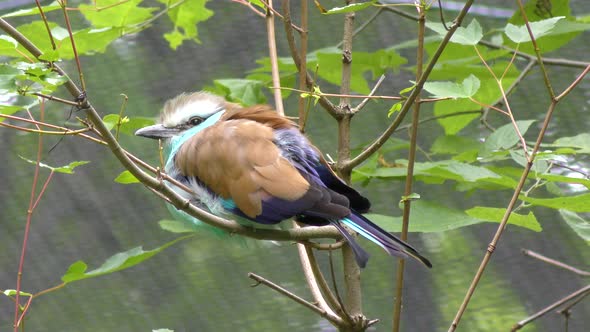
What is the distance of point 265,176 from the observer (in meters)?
1.30

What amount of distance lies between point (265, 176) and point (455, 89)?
0.30 meters

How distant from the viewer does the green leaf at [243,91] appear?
162cm

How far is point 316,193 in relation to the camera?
4.09 ft

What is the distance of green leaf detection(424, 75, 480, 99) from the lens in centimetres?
121

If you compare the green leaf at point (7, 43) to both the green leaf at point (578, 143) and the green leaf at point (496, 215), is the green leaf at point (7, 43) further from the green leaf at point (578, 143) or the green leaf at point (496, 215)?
the green leaf at point (578, 143)

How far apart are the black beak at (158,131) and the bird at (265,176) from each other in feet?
0.26

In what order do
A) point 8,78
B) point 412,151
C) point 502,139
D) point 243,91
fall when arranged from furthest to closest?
1. point 243,91
2. point 502,139
3. point 412,151
4. point 8,78

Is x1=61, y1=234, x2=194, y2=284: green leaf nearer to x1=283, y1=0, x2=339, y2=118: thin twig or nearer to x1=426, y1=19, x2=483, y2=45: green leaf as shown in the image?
x1=283, y1=0, x2=339, y2=118: thin twig

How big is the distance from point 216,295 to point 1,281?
0.49 meters

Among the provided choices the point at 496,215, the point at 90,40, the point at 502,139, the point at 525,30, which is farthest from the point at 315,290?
the point at 90,40

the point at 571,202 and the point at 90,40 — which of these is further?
the point at 90,40

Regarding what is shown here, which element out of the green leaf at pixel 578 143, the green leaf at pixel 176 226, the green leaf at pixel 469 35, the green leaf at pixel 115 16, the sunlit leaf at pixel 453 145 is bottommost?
the green leaf at pixel 176 226

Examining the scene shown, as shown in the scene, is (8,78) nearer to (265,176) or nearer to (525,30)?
(265,176)

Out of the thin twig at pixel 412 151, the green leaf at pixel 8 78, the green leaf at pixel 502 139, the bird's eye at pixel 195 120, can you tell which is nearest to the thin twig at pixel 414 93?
the thin twig at pixel 412 151
